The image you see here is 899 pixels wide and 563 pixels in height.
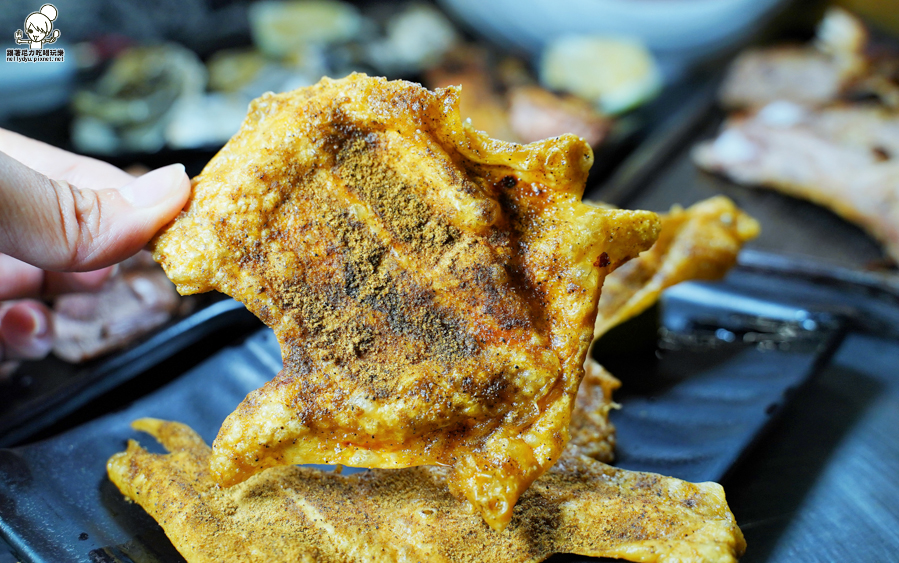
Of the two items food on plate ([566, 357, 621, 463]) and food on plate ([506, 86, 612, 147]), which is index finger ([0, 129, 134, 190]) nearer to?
food on plate ([566, 357, 621, 463])

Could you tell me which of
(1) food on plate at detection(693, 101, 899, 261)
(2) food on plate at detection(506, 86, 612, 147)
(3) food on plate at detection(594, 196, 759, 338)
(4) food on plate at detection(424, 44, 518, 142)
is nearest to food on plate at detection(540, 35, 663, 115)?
(2) food on plate at detection(506, 86, 612, 147)

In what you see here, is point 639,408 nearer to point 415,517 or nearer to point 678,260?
point 678,260

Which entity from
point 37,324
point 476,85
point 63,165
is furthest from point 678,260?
point 476,85

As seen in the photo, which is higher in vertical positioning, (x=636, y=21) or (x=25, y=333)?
(x=636, y=21)

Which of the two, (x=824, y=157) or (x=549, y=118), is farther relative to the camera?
(x=549, y=118)

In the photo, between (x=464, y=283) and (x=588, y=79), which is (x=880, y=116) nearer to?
(x=588, y=79)

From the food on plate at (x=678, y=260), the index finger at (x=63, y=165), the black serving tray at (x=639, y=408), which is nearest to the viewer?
the black serving tray at (x=639, y=408)

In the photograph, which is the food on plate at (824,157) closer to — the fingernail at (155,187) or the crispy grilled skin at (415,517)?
the crispy grilled skin at (415,517)

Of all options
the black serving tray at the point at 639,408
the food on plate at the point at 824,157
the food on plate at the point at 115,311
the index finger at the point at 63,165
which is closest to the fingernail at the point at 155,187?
the index finger at the point at 63,165
